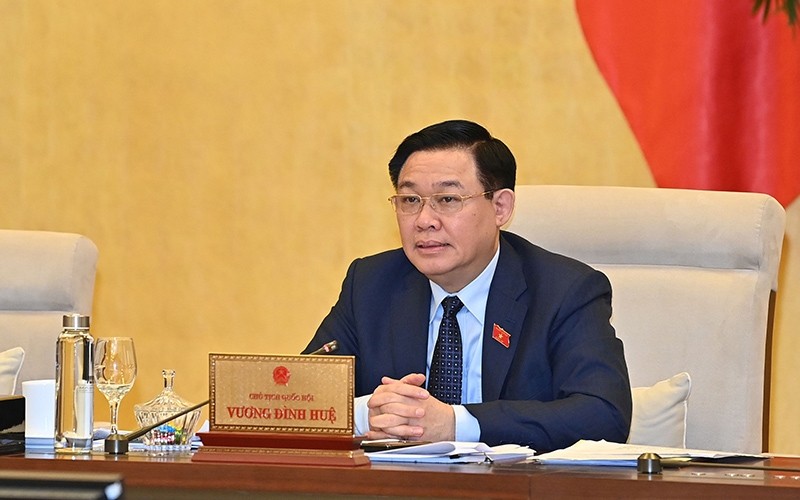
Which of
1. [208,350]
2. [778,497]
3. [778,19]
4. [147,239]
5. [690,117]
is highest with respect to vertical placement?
[778,19]

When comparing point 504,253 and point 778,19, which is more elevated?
point 778,19

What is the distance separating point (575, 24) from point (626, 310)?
1.18 meters

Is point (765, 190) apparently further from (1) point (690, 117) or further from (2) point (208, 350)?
(2) point (208, 350)

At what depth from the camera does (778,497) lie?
144 centimetres

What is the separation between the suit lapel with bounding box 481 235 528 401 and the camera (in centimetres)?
247

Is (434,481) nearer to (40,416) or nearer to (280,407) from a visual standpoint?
(280,407)

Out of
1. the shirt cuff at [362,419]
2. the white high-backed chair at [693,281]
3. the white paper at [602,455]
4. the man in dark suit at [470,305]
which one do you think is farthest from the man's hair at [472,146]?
the white paper at [602,455]

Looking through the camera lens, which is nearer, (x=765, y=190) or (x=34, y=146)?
(x=765, y=190)

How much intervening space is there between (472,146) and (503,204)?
158mm

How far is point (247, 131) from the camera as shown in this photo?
372 centimetres

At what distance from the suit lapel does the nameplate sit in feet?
2.75

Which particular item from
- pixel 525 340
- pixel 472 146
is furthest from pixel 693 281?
pixel 472 146

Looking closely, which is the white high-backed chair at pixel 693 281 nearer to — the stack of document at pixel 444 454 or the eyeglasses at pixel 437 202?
the eyeglasses at pixel 437 202

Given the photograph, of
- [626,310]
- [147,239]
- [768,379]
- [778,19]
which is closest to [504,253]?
[626,310]
